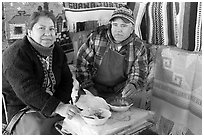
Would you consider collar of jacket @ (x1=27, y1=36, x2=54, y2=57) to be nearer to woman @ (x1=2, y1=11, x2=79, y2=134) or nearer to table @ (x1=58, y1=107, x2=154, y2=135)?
woman @ (x1=2, y1=11, x2=79, y2=134)

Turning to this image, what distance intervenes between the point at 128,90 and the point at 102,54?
317mm

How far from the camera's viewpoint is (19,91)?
1396mm

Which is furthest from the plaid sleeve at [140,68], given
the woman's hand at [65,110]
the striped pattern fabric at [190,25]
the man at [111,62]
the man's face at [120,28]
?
the woman's hand at [65,110]

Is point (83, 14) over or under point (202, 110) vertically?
over

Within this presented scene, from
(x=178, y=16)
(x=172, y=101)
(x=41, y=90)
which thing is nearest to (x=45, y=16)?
(x=41, y=90)

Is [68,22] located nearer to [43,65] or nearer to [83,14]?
[83,14]

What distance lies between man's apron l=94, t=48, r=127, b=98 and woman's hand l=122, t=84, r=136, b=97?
0.12m

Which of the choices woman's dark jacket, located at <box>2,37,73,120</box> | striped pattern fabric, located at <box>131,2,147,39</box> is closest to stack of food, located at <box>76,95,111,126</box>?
woman's dark jacket, located at <box>2,37,73,120</box>

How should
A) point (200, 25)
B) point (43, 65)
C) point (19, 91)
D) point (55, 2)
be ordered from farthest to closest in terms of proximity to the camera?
point (55, 2), point (200, 25), point (43, 65), point (19, 91)

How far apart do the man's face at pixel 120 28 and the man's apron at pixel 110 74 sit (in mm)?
120

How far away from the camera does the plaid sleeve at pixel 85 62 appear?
197cm

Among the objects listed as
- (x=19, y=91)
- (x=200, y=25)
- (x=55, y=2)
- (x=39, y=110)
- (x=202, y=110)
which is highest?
(x=55, y=2)

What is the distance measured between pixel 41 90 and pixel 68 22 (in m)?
0.78

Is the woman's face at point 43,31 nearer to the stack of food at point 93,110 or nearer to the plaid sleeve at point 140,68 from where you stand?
the stack of food at point 93,110
